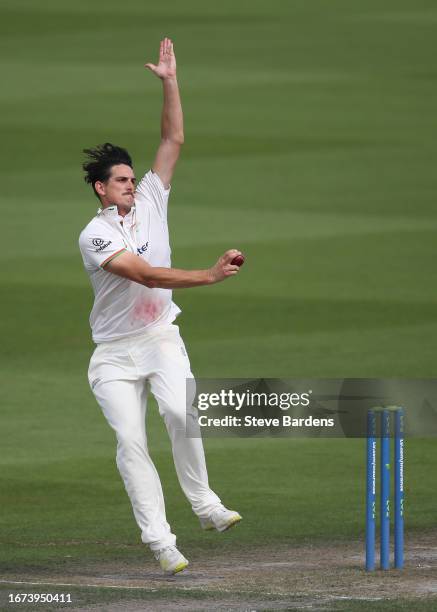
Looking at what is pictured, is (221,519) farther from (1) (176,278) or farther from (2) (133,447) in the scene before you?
(1) (176,278)

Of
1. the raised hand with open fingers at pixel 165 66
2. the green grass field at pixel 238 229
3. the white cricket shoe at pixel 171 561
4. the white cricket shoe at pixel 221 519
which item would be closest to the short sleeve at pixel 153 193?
the raised hand with open fingers at pixel 165 66

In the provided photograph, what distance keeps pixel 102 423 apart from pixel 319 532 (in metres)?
3.82

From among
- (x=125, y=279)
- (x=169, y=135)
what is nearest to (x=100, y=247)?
(x=125, y=279)

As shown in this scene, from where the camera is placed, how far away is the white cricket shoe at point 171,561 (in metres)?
7.91

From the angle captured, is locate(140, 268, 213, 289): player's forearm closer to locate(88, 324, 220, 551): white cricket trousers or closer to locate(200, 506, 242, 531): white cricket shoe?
locate(88, 324, 220, 551): white cricket trousers

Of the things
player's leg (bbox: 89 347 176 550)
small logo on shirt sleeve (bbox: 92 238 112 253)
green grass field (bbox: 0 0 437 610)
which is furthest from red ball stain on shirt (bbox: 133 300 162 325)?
green grass field (bbox: 0 0 437 610)

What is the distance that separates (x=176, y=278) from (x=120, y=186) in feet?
2.33

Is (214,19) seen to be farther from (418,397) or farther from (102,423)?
(418,397)

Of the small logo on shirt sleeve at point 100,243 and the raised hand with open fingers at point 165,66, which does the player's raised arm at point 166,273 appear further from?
the raised hand with open fingers at point 165,66

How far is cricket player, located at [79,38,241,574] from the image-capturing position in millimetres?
8141

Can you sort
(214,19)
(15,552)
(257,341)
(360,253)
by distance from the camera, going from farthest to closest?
(214,19) → (360,253) → (257,341) → (15,552)

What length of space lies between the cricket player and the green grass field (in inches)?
28.0

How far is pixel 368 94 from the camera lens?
28516mm

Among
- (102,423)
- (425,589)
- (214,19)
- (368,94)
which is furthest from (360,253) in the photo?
(214,19)
